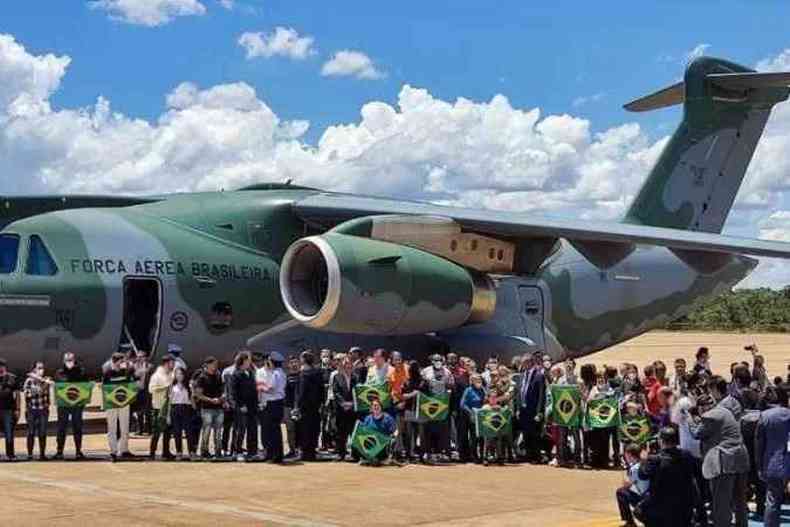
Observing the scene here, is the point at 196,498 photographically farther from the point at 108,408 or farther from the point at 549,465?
the point at 549,465

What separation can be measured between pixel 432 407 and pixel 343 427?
116 cm

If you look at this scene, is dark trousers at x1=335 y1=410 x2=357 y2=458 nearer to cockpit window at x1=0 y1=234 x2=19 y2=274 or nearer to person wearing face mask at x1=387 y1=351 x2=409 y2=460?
person wearing face mask at x1=387 y1=351 x2=409 y2=460

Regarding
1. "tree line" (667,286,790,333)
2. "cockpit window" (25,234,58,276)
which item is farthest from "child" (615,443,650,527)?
"tree line" (667,286,790,333)

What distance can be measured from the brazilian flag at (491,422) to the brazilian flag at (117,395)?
169 inches

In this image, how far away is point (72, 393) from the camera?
510 inches

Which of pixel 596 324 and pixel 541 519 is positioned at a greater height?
pixel 596 324

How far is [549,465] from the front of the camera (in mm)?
13523

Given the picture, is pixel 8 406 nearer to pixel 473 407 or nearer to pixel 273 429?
pixel 273 429

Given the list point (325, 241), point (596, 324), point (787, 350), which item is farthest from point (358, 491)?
point (787, 350)

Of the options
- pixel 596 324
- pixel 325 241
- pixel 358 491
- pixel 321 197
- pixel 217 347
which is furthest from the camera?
pixel 596 324

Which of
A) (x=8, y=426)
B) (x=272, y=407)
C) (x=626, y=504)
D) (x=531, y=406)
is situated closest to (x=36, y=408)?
(x=8, y=426)

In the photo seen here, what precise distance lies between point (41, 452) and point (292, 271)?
490 centimetres

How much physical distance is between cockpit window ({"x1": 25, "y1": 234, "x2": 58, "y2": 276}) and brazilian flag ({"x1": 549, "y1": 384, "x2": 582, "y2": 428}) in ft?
23.6

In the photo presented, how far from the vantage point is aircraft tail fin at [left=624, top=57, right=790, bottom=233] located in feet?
71.6
